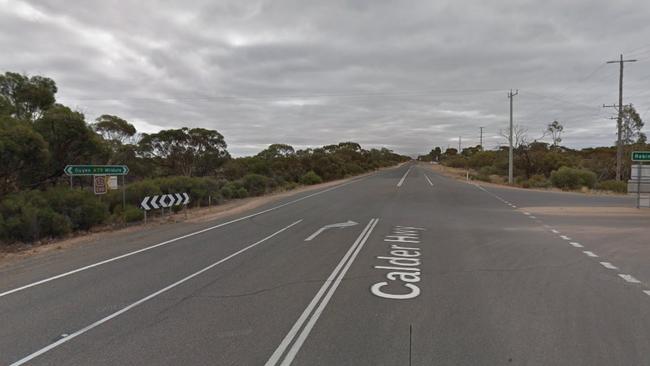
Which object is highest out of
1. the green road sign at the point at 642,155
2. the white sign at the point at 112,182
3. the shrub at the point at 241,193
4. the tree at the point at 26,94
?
the tree at the point at 26,94

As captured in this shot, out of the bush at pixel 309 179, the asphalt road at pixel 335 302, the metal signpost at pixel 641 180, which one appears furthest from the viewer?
the bush at pixel 309 179

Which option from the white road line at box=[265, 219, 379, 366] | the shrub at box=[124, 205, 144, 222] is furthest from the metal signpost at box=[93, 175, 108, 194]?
the white road line at box=[265, 219, 379, 366]

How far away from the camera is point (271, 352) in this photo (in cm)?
405

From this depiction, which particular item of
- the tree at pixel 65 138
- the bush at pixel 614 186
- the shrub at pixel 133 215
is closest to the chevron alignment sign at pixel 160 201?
the shrub at pixel 133 215

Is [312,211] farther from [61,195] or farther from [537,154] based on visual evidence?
[537,154]

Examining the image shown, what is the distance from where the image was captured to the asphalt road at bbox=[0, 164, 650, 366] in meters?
4.08

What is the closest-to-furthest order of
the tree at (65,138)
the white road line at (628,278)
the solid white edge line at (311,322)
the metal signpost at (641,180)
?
the solid white edge line at (311,322), the white road line at (628,278), the tree at (65,138), the metal signpost at (641,180)

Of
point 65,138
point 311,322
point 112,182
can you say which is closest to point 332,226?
point 311,322

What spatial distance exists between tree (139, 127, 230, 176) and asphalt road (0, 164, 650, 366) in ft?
97.4

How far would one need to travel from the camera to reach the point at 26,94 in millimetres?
17594

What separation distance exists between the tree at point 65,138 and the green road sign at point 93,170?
2.14 meters

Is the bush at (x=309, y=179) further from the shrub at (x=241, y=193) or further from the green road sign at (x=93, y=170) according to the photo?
the green road sign at (x=93, y=170)

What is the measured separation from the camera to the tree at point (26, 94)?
1719 centimetres

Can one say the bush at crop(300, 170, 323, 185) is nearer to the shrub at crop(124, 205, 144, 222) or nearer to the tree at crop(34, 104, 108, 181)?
the tree at crop(34, 104, 108, 181)
